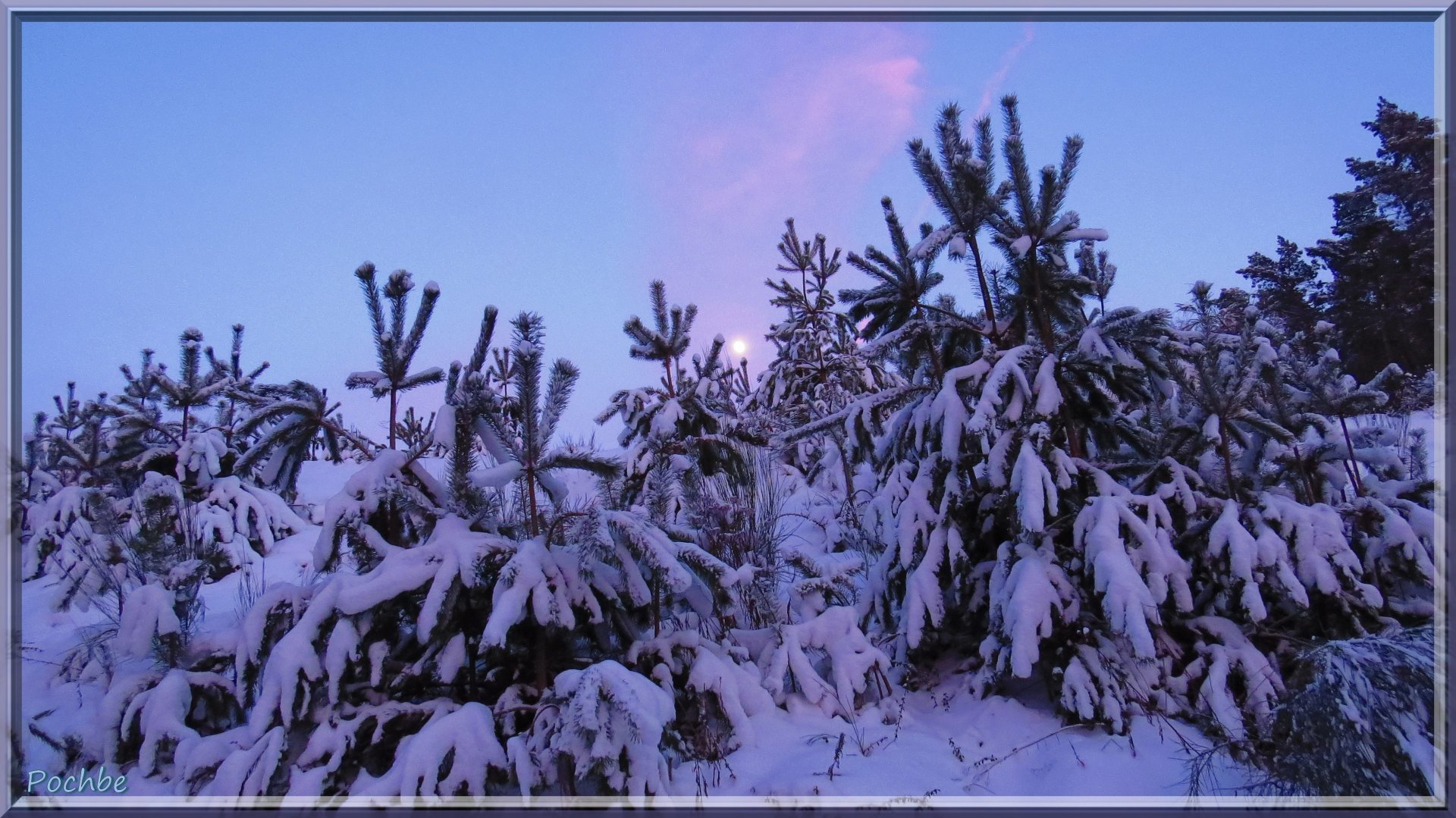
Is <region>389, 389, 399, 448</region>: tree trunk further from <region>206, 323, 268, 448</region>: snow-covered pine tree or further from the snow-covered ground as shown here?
<region>206, 323, 268, 448</region>: snow-covered pine tree

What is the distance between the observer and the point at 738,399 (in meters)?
13.7

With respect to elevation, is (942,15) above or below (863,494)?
above

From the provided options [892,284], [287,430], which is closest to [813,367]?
[892,284]

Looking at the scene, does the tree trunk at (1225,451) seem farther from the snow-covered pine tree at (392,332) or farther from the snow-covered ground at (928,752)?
the snow-covered pine tree at (392,332)

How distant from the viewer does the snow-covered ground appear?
265cm

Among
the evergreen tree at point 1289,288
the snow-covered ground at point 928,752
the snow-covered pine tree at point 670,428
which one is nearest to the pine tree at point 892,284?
the snow-covered pine tree at point 670,428

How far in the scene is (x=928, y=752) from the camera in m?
3.01

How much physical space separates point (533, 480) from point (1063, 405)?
2942 millimetres

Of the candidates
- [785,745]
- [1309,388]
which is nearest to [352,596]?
[785,745]

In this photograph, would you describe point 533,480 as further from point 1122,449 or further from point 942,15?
point 1122,449

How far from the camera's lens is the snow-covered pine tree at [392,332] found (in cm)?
323

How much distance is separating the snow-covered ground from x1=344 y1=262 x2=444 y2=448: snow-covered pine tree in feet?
4.60

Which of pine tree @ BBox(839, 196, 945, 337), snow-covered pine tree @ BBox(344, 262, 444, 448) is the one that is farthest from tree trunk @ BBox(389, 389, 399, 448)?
pine tree @ BBox(839, 196, 945, 337)

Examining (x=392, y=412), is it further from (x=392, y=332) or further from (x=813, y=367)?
(x=813, y=367)
